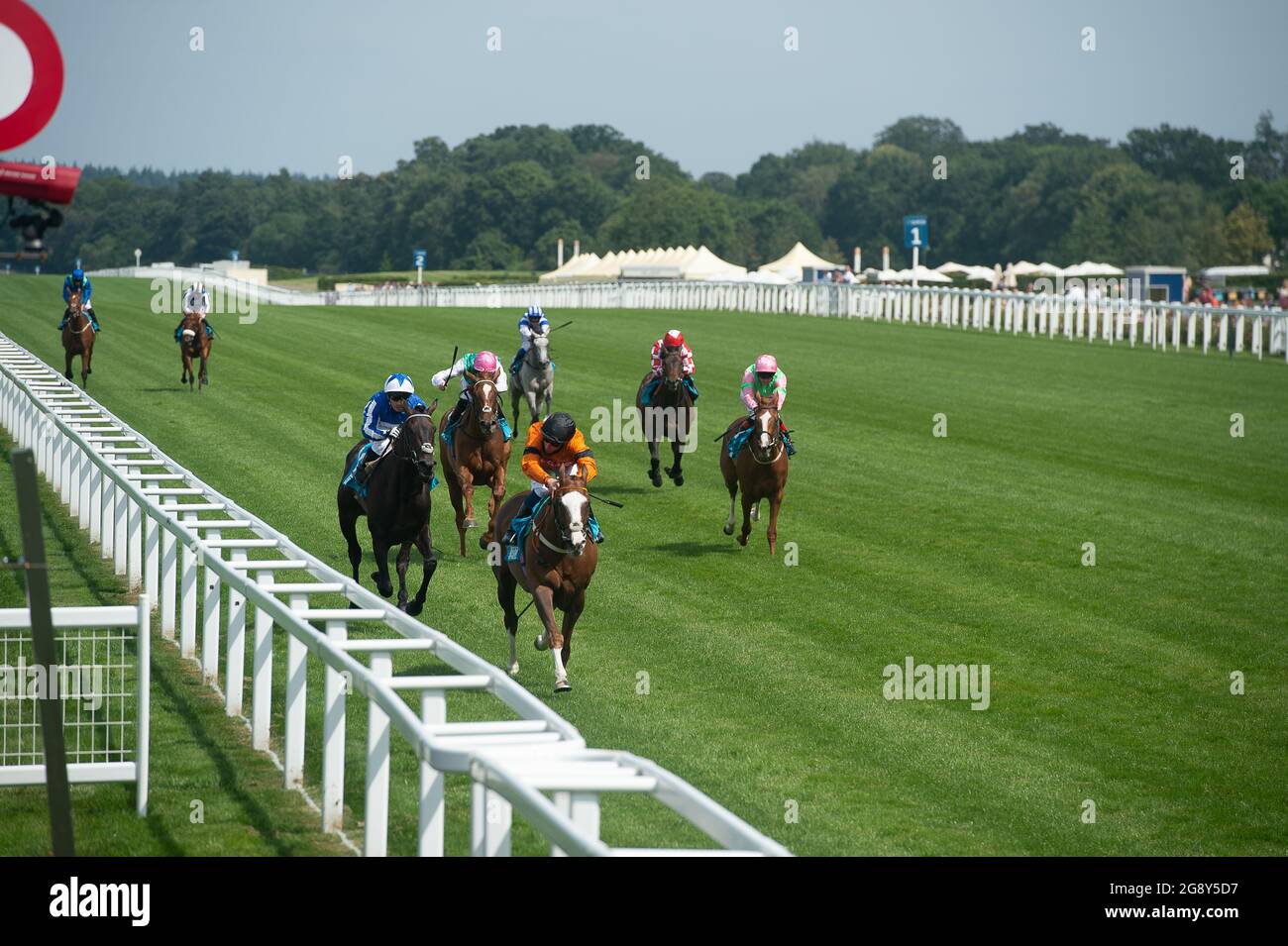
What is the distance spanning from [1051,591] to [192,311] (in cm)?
1732

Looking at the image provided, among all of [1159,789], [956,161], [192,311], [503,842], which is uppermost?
[956,161]

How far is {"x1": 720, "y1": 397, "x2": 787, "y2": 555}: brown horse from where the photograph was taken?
15.2 m

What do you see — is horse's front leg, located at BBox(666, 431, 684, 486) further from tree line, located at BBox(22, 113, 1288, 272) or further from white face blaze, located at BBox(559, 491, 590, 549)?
tree line, located at BBox(22, 113, 1288, 272)

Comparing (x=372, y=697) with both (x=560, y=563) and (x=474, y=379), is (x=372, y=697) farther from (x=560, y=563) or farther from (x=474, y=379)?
(x=474, y=379)

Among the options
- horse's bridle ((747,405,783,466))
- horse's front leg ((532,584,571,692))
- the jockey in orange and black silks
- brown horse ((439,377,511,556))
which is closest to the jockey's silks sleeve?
horse's front leg ((532,584,571,692))

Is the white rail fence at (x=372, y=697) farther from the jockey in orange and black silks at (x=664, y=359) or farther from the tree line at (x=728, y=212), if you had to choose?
the tree line at (x=728, y=212)

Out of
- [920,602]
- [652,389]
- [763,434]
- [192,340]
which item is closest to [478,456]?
[763,434]

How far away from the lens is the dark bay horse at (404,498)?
12891 mm

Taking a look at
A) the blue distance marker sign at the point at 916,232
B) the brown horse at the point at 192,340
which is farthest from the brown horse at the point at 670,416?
the blue distance marker sign at the point at 916,232

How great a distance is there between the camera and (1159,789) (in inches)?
358

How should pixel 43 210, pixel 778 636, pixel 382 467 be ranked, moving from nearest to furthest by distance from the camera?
pixel 43 210, pixel 778 636, pixel 382 467

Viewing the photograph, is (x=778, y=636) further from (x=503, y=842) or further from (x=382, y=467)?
(x=503, y=842)
